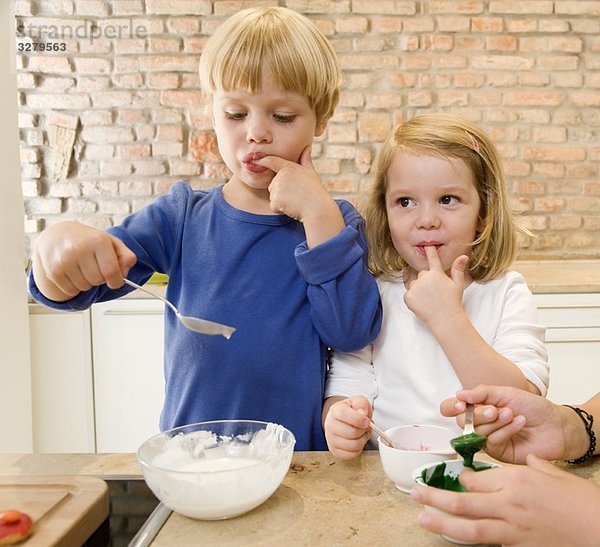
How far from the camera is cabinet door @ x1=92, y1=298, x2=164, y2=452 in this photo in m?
2.54

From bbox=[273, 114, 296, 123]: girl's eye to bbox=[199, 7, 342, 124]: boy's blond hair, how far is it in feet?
0.14

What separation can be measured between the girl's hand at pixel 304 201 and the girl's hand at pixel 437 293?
176mm

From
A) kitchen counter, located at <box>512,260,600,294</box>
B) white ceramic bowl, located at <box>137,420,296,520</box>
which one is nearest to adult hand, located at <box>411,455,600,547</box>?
white ceramic bowl, located at <box>137,420,296,520</box>

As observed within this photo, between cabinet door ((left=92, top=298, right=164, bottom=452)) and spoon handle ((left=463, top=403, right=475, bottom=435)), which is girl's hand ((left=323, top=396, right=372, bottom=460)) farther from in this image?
cabinet door ((left=92, top=298, right=164, bottom=452))

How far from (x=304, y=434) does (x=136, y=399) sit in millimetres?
1619

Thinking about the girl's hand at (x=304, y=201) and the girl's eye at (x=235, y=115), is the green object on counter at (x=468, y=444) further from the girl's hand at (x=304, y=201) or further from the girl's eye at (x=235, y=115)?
the girl's eye at (x=235, y=115)

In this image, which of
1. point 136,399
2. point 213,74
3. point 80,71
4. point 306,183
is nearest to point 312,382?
point 306,183

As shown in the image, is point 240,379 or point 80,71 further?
point 80,71

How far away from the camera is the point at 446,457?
2.55 feet

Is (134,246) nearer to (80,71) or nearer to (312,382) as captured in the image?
(312,382)

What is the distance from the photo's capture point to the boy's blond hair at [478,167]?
45.8 inches

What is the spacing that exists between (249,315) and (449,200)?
42 centimetres

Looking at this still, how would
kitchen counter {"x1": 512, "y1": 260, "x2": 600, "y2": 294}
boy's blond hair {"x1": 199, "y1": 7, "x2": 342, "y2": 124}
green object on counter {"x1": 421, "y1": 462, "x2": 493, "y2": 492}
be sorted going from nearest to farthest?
green object on counter {"x1": 421, "y1": 462, "x2": 493, "y2": 492}
boy's blond hair {"x1": 199, "y1": 7, "x2": 342, "y2": 124}
kitchen counter {"x1": 512, "y1": 260, "x2": 600, "y2": 294}

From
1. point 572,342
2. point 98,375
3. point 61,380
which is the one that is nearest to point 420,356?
point 572,342
